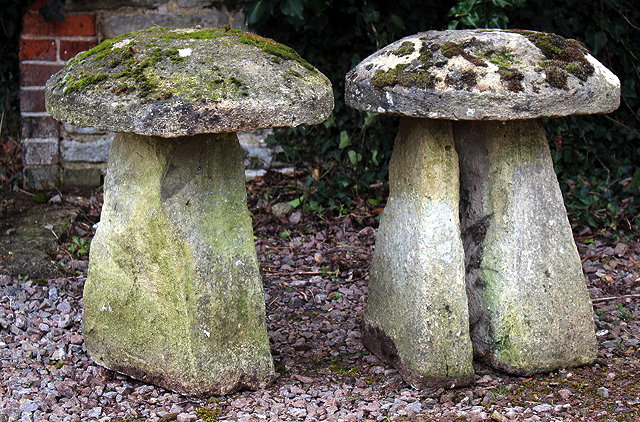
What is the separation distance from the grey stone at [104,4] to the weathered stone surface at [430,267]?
112 inches

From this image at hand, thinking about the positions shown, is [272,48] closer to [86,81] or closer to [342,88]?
[86,81]

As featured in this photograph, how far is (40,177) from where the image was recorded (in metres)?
5.92

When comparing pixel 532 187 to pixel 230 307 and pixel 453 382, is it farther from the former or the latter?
pixel 230 307

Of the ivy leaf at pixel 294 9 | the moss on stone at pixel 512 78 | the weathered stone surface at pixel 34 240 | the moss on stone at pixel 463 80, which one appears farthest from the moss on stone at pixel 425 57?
the weathered stone surface at pixel 34 240

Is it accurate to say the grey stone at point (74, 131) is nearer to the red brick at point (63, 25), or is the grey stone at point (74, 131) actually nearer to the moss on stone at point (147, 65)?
the red brick at point (63, 25)

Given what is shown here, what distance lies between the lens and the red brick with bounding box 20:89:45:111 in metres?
5.82

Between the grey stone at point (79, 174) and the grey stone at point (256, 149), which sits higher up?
the grey stone at point (256, 149)

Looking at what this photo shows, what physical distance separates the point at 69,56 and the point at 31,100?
40 centimetres

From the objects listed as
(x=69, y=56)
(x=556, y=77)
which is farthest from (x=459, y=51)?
(x=69, y=56)

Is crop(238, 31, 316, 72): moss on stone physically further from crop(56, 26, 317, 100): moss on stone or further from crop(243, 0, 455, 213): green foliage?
crop(243, 0, 455, 213): green foliage

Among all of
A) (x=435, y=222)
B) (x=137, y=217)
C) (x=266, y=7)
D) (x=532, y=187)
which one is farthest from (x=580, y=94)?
(x=266, y=7)

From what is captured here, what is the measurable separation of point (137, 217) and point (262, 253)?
72.5 inches

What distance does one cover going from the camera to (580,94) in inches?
126

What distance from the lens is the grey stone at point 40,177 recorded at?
5.92 m
